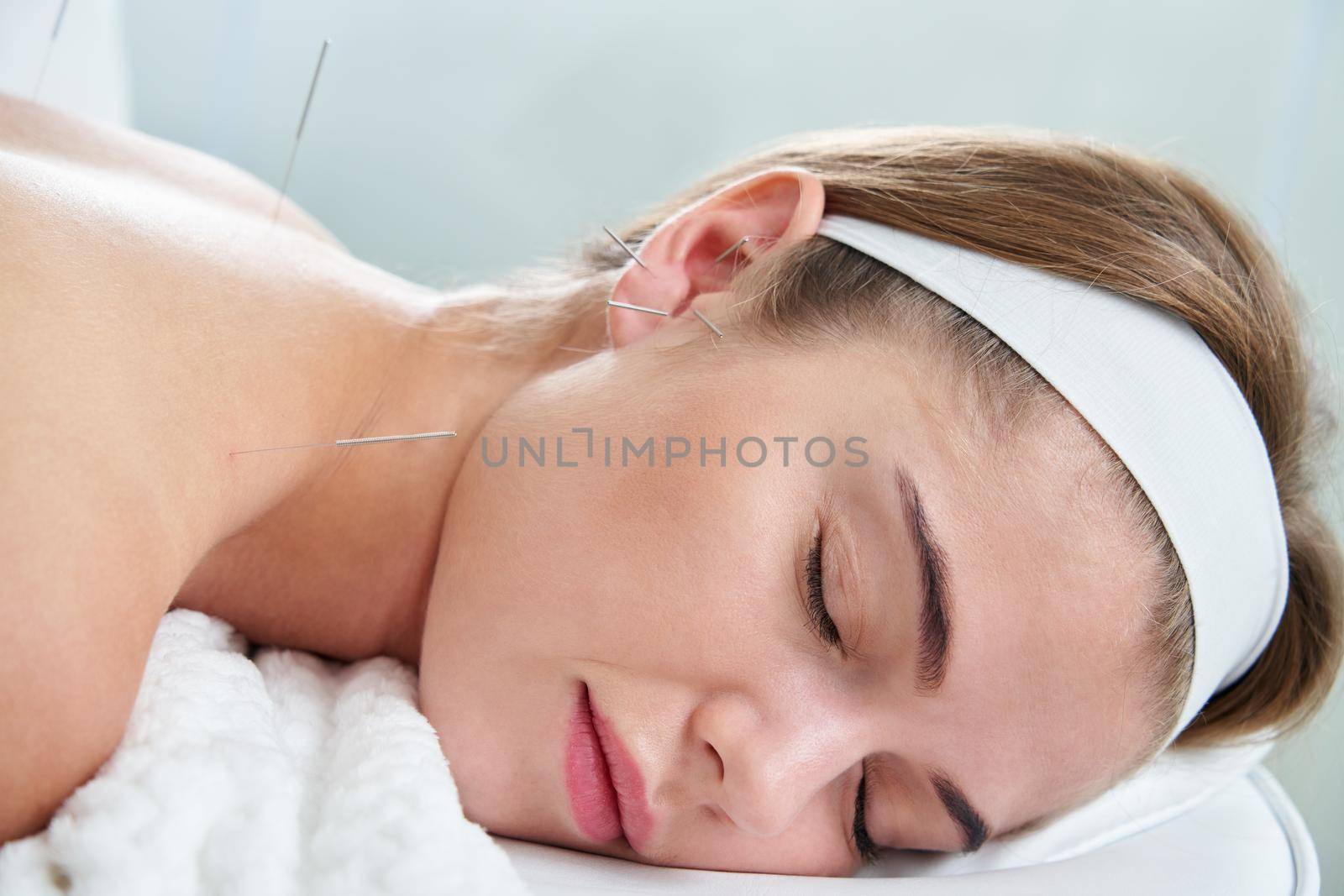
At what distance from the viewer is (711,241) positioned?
117 cm

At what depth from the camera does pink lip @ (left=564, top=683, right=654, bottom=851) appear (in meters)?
0.90

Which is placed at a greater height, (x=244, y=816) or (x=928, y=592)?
(x=928, y=592)

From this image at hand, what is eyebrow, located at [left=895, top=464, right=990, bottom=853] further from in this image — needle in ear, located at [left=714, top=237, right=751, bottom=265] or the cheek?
needle in ear, located at [left=714, top=237, right=751, bottom=265]

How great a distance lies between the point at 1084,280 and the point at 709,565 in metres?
0.50

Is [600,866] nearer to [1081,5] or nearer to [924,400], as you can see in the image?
[924,400]

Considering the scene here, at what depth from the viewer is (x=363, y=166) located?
7.02 ft

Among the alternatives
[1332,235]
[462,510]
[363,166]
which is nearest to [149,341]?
[462,510]

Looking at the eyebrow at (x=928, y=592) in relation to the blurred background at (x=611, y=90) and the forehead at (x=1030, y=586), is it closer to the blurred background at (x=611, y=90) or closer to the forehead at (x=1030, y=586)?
the forehead at (x=1030, y=586)

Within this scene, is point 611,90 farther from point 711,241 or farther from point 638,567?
point 638,567

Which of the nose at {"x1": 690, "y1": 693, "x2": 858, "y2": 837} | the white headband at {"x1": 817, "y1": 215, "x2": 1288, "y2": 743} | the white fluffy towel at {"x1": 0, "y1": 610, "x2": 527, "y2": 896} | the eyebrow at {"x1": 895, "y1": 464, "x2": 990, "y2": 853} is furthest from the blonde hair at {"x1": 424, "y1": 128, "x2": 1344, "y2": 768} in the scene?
the white fluffy towel at {"x1": 0, "y1": 610, "x2": 527, "y2": 896}

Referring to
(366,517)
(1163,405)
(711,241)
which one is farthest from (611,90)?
(1163,405)

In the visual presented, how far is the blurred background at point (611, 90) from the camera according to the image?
209 cm

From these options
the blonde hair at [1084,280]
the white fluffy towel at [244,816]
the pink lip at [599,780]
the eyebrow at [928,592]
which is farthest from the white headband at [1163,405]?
the white fluffy towel at [244,816]

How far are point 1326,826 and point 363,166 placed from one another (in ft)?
6.68
